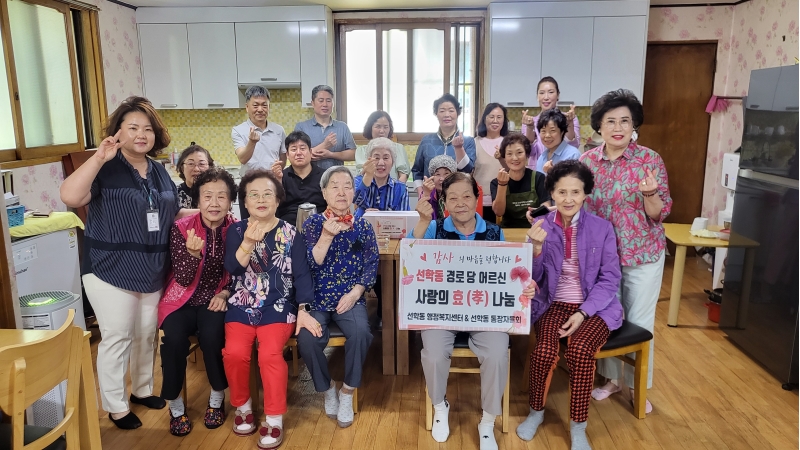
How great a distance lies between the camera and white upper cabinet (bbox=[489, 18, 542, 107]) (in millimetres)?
4695

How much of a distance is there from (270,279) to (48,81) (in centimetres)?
315

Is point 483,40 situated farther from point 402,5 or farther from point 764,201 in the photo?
point 764,201

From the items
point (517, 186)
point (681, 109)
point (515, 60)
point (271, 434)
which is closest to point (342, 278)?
point (271, 434)

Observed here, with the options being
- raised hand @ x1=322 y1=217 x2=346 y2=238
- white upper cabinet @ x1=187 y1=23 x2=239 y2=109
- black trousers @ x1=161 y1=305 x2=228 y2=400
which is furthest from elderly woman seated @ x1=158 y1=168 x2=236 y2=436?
white upper cabinet @ x1=187 y1=23 x2=239 y2=109

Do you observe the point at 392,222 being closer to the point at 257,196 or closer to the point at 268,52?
the point at 257,196

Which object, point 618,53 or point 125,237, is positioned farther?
point 618,53

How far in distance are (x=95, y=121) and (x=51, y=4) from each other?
0.91 metres

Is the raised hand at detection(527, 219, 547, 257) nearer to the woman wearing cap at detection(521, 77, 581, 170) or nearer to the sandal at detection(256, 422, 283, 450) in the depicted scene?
the woman wearing cap at detection(521, 77, 581, 170)

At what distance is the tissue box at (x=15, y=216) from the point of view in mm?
2908

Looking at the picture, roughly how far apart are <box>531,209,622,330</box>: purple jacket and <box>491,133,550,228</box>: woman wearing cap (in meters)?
0.61

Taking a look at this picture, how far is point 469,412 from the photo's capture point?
8.09 ft

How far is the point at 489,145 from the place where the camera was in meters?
3.48

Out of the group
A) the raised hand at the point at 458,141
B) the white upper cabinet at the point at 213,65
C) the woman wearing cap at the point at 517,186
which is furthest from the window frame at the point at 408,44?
the woman wearing cap at the point at 517,186

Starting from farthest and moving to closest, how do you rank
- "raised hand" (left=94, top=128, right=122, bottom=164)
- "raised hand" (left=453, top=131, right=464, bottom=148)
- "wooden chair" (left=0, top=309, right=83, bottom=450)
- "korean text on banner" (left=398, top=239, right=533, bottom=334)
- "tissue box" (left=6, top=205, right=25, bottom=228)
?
"raised hand" (left=453, top=131, right=464, bottom=148)
"tissue box" (left=6, top=205, right=25, bottom=228)
"korean text on banner" (left=398, top=239, right=533, bottom=334)
"raised hand" (left=94, top=128, right=122, bottom=164)
"wooden chair" (left=0, top=309, right=83, bottom=450)
